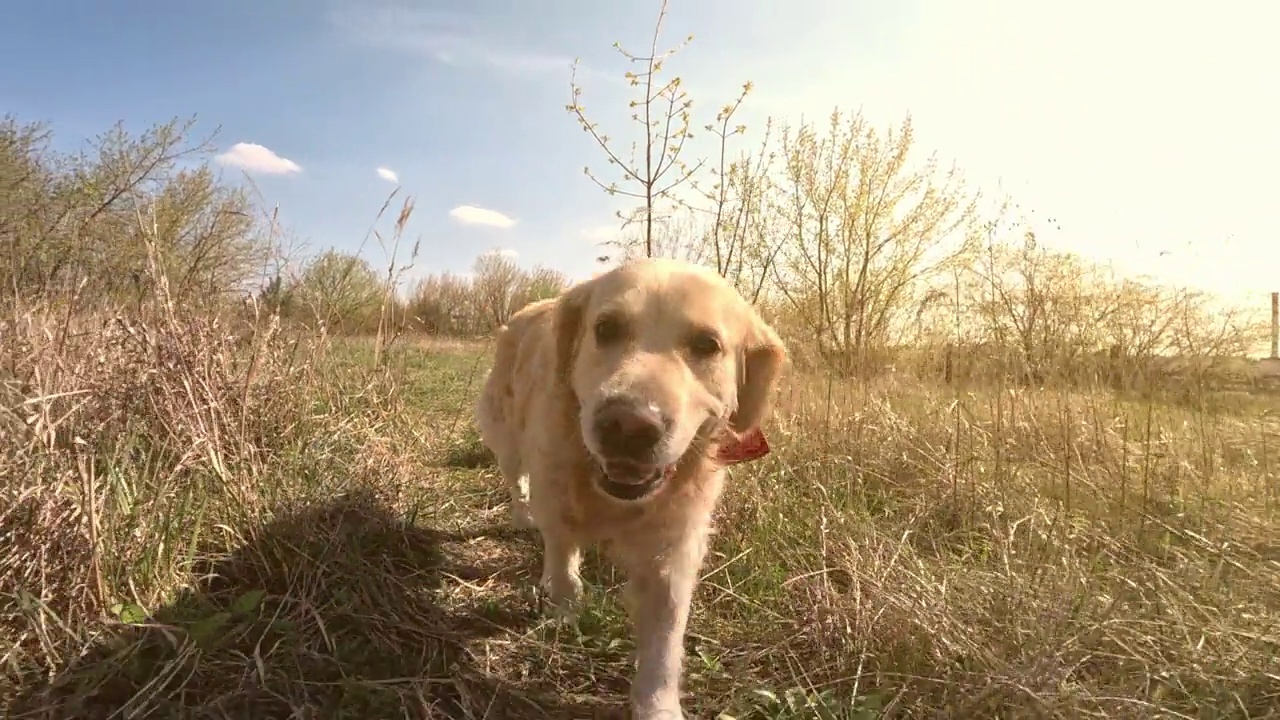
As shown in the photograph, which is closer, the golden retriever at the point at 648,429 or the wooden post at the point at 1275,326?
the golden retriever at the point at 648,429

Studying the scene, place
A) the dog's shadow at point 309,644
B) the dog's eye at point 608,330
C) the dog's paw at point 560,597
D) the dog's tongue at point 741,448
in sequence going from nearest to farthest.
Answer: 1. the dog's shadow at point 309,644
2. the dog's eye at point 608,330
3. the dog's tongue at point 741,448
4. the dog's paw at point 560,597

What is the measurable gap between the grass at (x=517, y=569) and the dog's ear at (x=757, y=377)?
0.59 metres

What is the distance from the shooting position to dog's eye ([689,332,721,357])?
2.03 metres

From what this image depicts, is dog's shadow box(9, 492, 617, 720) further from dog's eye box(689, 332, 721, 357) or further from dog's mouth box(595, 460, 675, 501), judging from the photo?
dog's eye box(689, 332, 721, 357)

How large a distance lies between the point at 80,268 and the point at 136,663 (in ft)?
6.67

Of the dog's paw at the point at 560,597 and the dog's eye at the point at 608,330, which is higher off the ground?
the dog's eye at the point at 608,330

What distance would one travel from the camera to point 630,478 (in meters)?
1.81

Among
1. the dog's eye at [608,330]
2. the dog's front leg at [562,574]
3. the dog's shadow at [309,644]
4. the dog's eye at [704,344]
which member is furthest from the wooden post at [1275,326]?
the dog's shadow at [309,644]

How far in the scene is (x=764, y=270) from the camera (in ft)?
13.4

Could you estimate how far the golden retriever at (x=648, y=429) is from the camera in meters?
1.77

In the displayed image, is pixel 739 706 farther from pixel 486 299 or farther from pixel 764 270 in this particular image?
pixel 486 299

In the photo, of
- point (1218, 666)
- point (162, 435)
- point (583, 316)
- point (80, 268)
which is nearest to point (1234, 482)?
point (1218, 666)

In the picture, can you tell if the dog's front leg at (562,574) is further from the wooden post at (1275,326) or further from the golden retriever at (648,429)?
the wooden post at (1275,326)

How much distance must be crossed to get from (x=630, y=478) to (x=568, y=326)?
2.35 ft
